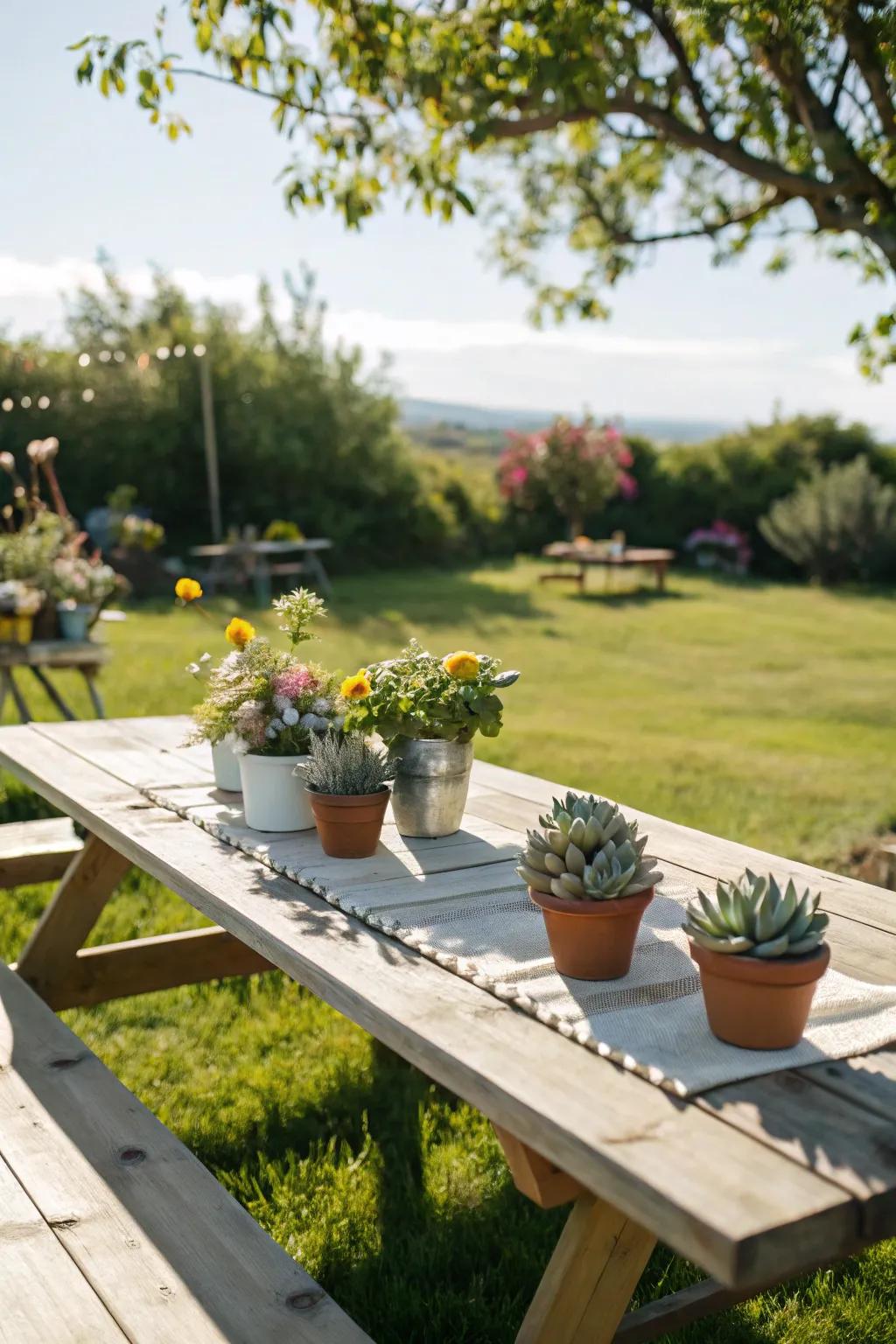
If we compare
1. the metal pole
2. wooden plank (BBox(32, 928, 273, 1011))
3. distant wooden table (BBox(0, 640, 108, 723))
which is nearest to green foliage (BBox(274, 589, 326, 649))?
wooden plank (BBox(32, 928, 273, 1011))

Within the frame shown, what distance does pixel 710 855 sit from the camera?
216cm

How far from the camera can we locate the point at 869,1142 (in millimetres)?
1158

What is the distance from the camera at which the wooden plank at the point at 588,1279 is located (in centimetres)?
139

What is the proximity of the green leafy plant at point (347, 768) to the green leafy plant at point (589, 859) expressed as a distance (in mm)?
527

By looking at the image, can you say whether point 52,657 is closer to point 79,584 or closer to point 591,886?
point 79,584

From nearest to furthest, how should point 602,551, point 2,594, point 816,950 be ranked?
point 816,950 → point 2,594 → point 602,551

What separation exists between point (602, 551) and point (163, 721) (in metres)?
11.9

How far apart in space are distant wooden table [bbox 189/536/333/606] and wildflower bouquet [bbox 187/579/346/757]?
35.4ft

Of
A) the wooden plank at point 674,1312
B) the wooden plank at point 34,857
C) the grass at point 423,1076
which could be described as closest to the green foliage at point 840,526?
the grass at point 423,1076

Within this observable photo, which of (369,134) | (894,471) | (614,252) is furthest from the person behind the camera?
(894,471)

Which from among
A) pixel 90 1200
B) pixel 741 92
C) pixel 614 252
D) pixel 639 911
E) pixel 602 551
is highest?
pixel 741 92

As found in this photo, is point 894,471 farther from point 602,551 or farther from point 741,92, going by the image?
point 741,92

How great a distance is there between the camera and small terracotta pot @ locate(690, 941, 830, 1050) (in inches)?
51.1

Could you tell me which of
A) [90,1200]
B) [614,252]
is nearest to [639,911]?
[90,1200]
